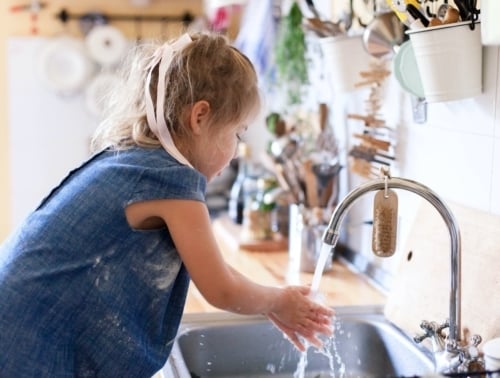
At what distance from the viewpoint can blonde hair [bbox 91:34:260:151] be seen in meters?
1.19

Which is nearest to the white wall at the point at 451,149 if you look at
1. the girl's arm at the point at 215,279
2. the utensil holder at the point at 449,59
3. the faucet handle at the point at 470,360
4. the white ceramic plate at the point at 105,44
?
the utensil holder at the point at 449,59

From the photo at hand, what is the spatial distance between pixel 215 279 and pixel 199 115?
240 millimetres

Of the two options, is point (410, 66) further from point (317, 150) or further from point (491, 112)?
point (317, 150)

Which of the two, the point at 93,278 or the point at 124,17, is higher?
the point at 124,17

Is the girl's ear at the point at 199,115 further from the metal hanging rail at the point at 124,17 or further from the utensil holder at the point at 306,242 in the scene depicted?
the metal hanging rail at the point at 124,17

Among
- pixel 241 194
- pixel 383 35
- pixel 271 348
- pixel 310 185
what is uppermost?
pixel 383 35

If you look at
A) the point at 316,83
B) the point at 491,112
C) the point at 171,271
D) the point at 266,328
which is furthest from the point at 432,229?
the point at 316,83

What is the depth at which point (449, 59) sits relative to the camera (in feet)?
4.41

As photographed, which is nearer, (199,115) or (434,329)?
(199,115)

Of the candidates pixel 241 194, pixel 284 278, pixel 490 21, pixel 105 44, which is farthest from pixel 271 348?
pixel 105 44

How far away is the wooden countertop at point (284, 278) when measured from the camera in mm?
1728

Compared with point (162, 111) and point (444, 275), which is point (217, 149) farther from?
point (444, 275)

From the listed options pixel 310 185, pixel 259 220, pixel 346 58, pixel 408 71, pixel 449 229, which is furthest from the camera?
pixel 259 220

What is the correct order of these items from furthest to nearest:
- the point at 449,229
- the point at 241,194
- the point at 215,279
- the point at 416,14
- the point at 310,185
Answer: the point at 241,194
the point at 310,185
the point at 416,14
the point at 449,229
the point at 215,279
